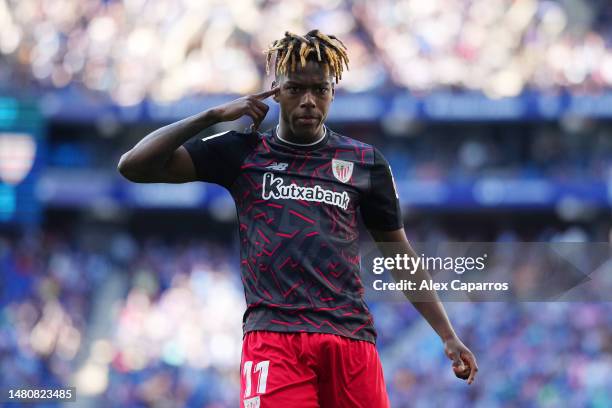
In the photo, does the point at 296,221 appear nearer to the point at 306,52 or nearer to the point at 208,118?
the point at 208,118

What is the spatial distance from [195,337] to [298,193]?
1185cm

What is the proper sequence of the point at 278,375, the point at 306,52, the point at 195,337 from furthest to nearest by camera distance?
the point at 195,337 → the point at 306,52 → the point at 278,375

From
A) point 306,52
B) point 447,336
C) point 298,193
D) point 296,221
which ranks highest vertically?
point 306,52

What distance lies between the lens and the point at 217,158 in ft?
13.1

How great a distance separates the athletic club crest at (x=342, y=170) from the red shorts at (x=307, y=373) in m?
0.62

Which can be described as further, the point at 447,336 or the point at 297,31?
the point at 297,31

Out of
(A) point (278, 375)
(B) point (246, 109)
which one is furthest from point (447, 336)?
(B) point (246, 109)

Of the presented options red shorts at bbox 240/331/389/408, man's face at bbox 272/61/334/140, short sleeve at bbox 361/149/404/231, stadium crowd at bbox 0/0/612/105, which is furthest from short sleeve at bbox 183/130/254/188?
stadium crowd at bbox 0/0/612/105

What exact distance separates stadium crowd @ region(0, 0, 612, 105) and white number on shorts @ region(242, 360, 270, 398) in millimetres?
15555

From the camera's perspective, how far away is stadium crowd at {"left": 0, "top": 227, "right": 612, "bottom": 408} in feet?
43.1

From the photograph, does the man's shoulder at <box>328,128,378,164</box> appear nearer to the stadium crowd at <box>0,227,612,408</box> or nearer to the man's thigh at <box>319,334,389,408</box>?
the man's thigh at <box>319,334,389,408</box>

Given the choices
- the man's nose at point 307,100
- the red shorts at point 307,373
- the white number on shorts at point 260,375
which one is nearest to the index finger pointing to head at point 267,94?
the man's nose at point 307,100

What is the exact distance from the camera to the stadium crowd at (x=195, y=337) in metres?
13.1

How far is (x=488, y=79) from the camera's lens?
19312mm
